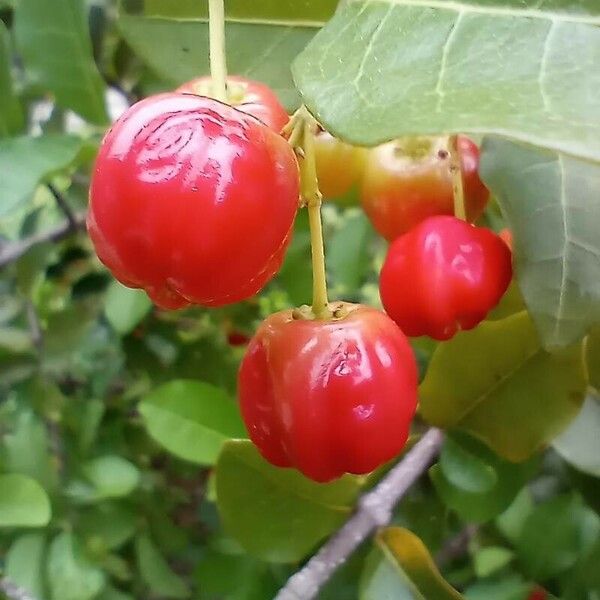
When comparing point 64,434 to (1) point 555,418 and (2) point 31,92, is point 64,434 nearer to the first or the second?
(2) point 31,92

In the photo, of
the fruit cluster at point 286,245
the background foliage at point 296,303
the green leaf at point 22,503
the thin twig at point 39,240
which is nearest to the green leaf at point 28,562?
the background foliage at point 296,303

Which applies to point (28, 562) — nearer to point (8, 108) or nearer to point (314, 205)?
point (8, 108)

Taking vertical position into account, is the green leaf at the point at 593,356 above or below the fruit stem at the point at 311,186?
below

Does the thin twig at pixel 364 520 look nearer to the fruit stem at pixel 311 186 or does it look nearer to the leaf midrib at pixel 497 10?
the fruit stem at pixel 311 186

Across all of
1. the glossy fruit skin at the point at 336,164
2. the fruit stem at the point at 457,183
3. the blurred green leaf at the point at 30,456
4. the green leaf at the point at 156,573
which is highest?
the fruit stem at the point at 457,183

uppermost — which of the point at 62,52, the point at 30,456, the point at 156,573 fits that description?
the point at 62,52

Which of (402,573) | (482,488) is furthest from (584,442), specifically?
(402,573)

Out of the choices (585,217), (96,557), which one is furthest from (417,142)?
(96,557)
